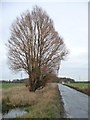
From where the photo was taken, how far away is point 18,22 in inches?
1035

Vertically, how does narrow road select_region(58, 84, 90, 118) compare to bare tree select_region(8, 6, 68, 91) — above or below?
below

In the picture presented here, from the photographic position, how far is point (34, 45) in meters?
25.9

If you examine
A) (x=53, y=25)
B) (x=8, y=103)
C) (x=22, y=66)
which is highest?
(x=53, y=25)

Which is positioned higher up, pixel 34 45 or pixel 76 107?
pixel 34 45

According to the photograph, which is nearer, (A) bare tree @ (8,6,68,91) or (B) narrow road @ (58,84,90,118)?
(B) narrow road @ (58,84,90,118)

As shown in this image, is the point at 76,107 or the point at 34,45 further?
the point at 34,45

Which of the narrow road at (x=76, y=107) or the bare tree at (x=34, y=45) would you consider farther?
the bare tree at (x=34, y=45)

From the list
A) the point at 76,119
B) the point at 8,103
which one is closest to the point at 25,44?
the point at 8,103

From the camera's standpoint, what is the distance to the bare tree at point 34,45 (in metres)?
25.7

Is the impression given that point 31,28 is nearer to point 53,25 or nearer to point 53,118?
point 53,25

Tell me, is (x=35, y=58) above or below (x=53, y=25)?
below

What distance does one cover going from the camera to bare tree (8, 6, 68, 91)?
84.2 ft

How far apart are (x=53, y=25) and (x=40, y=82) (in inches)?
209

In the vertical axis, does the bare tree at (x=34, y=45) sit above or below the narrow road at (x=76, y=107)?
above
